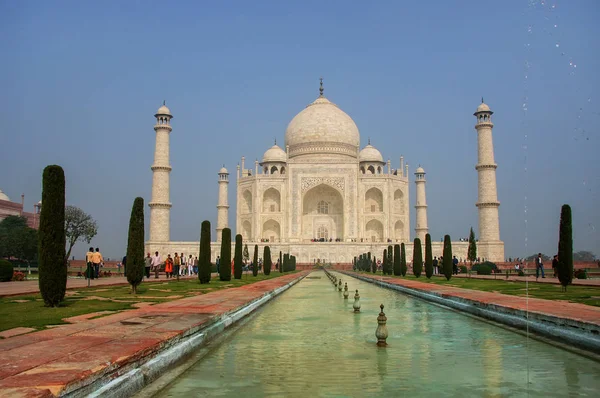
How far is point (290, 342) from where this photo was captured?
443 centimetres

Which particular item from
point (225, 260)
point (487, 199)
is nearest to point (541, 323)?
point (225, 260)

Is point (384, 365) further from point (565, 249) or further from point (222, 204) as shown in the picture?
point (222, 204)

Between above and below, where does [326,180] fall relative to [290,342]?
above

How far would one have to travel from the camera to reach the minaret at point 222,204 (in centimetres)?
3841

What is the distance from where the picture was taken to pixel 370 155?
136ft

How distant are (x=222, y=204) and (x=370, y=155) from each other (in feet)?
38.3

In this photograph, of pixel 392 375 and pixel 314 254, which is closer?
pixel 392 375

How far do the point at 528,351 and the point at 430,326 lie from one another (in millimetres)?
1483

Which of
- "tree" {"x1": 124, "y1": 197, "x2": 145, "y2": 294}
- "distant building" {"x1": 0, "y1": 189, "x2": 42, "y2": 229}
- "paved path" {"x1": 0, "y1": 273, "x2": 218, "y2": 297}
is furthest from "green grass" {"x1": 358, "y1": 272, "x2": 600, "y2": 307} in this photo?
"distant building" {"x1": 0, "y1": 189, "x2": 42, "y2": 229}

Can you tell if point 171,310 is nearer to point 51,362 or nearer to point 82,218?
point 51,362

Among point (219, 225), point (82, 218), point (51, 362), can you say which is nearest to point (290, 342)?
point (51, 362)

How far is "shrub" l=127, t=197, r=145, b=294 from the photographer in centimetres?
918

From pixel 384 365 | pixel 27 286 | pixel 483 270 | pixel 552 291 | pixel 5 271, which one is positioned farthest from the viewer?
pixel 483 270

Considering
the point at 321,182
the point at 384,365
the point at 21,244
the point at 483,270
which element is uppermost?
the point at 321,182
